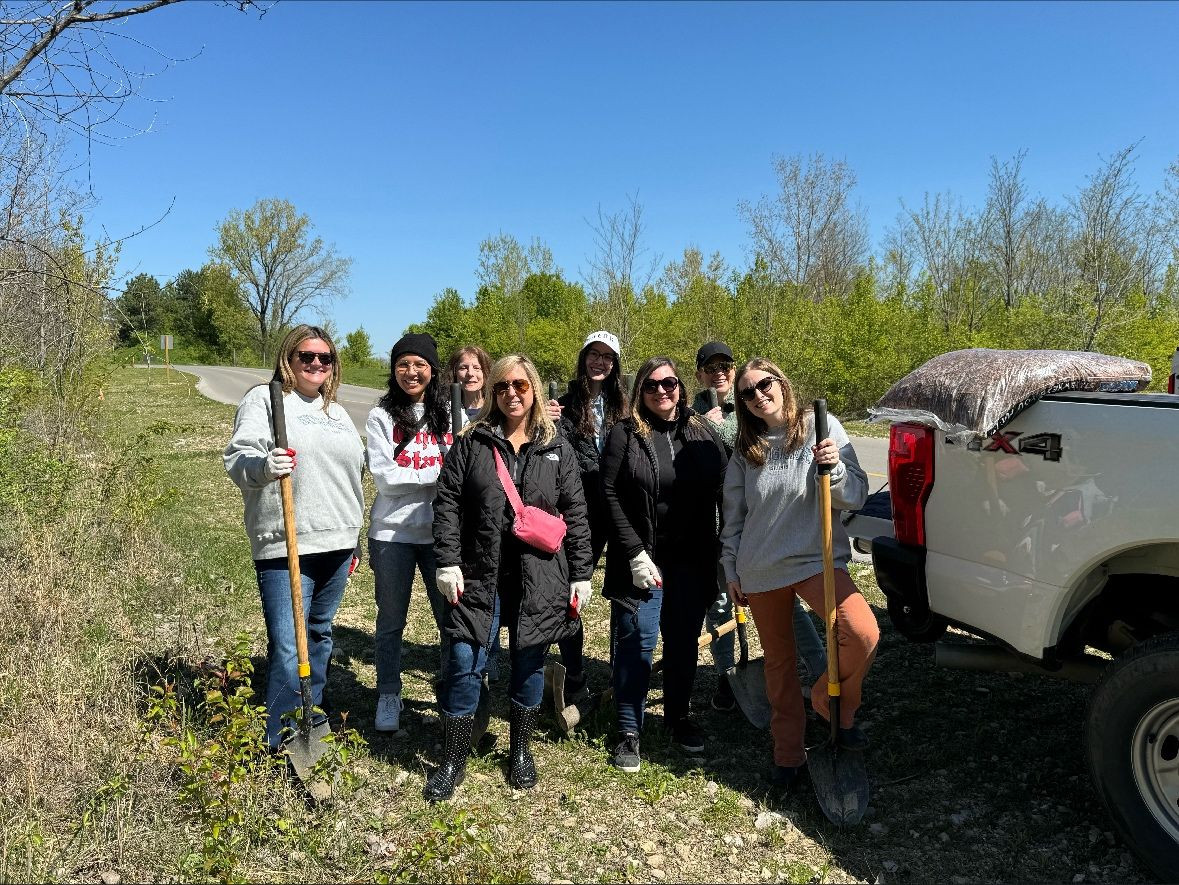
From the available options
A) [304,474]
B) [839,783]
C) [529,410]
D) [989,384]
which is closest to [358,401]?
[304,474]

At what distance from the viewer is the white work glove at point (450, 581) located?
10.5 feet

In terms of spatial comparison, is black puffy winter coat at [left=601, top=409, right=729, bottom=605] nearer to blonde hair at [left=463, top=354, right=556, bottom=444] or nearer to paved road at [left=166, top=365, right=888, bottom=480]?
blonde hair at [left=463, top=354, right=556, bottom=444]

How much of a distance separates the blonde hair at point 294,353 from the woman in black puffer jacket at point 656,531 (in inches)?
53.7

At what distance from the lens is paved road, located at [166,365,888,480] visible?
11617 mm

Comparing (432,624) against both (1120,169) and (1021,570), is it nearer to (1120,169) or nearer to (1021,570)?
(1021,570)

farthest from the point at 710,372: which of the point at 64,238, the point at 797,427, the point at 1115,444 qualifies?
the point at 64,238

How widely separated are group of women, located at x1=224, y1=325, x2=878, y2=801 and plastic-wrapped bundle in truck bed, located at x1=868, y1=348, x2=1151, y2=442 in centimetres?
38

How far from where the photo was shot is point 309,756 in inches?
130

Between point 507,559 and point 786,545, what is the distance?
4.02 ft

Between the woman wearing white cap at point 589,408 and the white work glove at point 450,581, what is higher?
the woman wearing white cap at point 589,408

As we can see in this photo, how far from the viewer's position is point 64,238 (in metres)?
7.85

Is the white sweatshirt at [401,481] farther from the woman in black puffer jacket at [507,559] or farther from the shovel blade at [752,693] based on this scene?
the shovel blade at [752,693]

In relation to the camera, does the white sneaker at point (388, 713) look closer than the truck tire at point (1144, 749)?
No

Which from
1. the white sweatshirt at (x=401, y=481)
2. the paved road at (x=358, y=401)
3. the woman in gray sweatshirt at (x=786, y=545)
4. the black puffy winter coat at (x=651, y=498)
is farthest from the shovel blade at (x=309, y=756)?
the paved road at (x=358, y=401)
